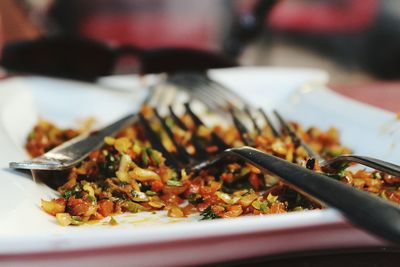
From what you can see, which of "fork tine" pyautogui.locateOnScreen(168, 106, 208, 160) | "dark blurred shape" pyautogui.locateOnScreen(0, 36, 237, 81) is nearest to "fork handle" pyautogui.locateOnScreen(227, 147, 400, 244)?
"fork tine" pyautogui.locateOnScreen(168, 106, 208, 160)

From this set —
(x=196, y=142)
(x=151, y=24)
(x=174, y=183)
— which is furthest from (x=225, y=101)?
(x=151, y=24)

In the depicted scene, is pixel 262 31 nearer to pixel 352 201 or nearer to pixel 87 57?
pixel 87 57

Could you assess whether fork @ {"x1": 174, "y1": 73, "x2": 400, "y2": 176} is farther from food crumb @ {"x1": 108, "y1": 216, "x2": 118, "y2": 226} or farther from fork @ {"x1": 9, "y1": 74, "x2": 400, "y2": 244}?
food crumb @ {"x1": 108, "y1": 216, "x2": 118, "y2": 226}

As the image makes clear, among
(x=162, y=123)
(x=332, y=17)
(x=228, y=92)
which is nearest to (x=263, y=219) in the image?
(x=162, y=123)

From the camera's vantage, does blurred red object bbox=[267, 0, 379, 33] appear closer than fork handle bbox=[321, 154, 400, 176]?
No

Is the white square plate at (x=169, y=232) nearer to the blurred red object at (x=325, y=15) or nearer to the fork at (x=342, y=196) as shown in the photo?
the fork at (x=342, y=196)
